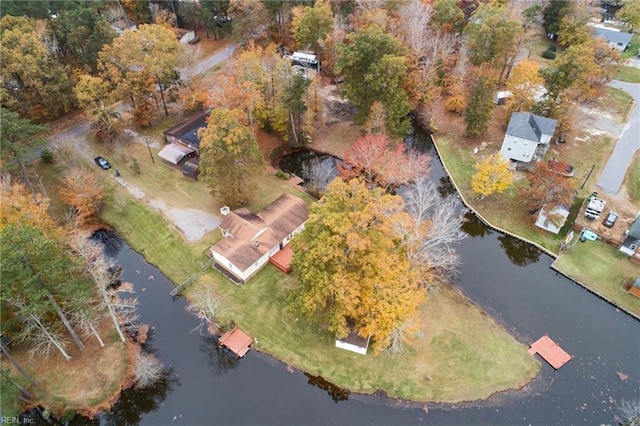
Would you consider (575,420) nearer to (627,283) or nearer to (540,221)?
(627,283)

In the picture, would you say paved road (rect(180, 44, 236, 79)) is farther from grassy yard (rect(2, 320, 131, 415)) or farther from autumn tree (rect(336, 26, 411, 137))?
grassy yard (rect(2, 320, 131, 415))

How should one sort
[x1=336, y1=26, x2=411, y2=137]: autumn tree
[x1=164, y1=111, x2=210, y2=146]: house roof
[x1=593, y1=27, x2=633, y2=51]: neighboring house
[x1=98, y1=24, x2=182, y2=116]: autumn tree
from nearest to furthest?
[x1=336, y1=26, x2=411, y2=137]: autumn tree
[x1=98, y1=24, x2=182, y2=116]: autumn tree
[x1=164, y1=111, x2=210, y2=146]: house roof
[x1=593, y1=27, x2=633, y2=51]: neighboring house

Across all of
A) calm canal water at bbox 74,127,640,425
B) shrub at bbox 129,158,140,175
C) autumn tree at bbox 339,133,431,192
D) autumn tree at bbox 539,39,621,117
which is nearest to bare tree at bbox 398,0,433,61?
autumn tree at bbox 539,39,621,117

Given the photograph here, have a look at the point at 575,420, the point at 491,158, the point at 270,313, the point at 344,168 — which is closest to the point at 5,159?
the point at 270,313

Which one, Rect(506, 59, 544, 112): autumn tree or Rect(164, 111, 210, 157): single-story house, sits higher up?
Rect(506, 59, 544, 112): autumn tree

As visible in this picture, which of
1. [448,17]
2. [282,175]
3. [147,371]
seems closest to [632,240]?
[282,175]

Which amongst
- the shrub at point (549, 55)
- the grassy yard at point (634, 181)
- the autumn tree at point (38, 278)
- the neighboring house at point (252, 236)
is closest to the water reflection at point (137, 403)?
the autumn tree at point (38, 278)

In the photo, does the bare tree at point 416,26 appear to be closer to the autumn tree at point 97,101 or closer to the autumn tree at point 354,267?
the autumn tree at point 354,267
